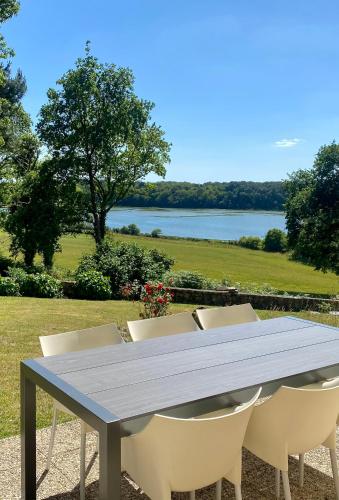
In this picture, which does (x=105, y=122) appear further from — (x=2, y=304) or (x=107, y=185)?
(x=2, y=304)

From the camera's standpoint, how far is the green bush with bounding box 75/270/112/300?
1185 cm

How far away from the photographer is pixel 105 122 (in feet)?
66.9

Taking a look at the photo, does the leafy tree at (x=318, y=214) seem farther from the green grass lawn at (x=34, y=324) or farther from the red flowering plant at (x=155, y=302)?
the red flowering plant at (x=155, y=302)

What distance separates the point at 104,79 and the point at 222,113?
609 inches

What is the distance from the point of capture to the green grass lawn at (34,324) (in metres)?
3.92

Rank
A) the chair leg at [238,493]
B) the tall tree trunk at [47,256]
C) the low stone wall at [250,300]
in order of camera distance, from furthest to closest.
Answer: the tall tree trunk at [47,256]
the low stone wall at [250,300]
the chair leg at [238,493]

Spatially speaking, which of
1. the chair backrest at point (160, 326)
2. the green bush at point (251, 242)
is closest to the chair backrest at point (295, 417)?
the chair backrest at point (160, 326)

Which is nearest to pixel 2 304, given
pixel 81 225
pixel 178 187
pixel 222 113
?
pixel 81 225

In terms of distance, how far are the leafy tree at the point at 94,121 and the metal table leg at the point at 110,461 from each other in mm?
19741

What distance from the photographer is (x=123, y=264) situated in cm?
1316

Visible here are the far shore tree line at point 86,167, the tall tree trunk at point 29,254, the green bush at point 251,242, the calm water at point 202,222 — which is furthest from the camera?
the green bush at point 251,242

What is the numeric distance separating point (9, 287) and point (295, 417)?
10.2m

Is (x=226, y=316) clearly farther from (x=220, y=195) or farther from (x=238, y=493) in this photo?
(x=220, y=195)

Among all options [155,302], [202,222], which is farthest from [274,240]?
[155,302]
